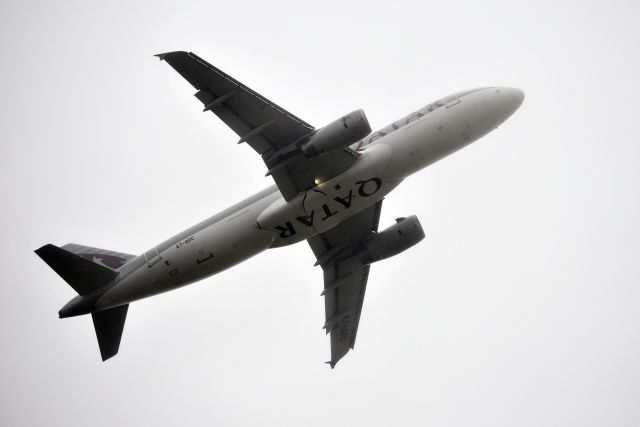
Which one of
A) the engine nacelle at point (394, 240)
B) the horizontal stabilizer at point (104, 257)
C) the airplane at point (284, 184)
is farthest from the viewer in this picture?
the engine nacelle at point (394, 240)

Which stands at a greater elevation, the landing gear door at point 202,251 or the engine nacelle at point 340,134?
the engine nacelle at point 340,134

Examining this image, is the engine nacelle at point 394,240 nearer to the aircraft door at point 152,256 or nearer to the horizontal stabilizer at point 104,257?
the aircraft door at point 152,256

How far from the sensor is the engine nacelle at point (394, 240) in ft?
123

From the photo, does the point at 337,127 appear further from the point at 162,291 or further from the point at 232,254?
the point at 162,291

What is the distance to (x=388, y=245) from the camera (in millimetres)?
38031

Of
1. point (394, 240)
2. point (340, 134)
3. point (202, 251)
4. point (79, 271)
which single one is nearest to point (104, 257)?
point (79, 271)

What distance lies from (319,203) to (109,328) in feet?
43.3

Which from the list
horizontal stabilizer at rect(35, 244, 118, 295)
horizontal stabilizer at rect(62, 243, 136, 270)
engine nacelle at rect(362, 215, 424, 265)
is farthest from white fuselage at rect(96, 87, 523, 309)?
engine nacelle at rect(362, 215, 424, 265)

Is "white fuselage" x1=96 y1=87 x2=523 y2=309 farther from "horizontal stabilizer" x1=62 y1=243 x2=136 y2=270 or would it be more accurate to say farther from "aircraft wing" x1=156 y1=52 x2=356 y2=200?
"horizontal stabilizer" x1=62 y1=243 x2=136 y2=270

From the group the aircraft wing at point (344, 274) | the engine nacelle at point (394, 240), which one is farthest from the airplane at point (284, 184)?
the engine nacelle at point (394, 240)

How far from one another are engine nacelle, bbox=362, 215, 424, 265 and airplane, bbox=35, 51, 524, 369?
4120 millimetres

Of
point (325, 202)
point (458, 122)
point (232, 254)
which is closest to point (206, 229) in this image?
point (232, 254)

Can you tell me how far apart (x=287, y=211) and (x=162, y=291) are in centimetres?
774

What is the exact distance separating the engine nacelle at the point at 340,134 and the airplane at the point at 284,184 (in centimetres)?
5
